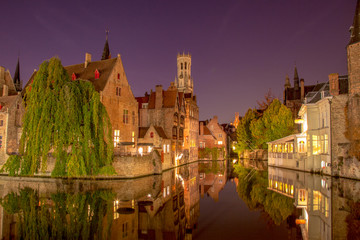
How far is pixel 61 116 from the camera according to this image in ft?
73.5

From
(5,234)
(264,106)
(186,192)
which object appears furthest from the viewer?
(264,106)

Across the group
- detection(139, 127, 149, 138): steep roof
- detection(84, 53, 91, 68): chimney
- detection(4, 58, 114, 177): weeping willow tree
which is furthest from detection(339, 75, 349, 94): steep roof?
detection(84, 53, 91, 68): chimney

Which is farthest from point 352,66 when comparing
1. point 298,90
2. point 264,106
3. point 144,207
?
point 264,106

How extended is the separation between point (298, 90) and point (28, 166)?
5629cm

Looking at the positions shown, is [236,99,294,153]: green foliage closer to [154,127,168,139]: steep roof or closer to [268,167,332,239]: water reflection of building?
[154,127,168,139]: steep roof

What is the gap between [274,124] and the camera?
49.6m

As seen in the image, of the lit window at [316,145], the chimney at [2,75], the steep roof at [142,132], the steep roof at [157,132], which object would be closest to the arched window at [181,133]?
the steep roof at [157,132]

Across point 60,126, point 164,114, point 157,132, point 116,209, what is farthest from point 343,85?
point 60,126

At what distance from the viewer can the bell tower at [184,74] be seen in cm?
13262

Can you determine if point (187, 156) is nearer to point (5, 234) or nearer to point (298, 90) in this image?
point (298, 90)

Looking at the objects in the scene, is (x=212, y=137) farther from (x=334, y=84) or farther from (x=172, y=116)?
(x=334, y=84)

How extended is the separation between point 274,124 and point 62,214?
42.4 m

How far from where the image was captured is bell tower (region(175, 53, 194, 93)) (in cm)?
13262

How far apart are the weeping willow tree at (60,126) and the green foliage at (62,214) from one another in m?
4.67
